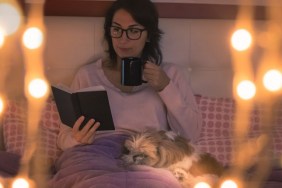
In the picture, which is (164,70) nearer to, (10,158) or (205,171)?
(205,171)

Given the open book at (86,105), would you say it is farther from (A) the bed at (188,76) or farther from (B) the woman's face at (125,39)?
(B) the woman's face at (125,39)

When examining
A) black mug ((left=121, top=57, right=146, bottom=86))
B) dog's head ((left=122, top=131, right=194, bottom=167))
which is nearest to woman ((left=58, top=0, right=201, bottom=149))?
black mug ((left=121, top=57, right=146, bottom=86))

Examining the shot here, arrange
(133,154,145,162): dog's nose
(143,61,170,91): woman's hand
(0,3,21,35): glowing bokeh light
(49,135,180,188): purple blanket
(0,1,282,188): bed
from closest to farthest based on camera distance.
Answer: (49,135,180,188): purple blanket
(133,154,145,162): dog's nose
(143,61,170,91): woman's hand
(0,1,282,188): bed
(0,3,21,35): glowing bokeh light

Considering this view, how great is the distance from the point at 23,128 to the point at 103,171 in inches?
26.1

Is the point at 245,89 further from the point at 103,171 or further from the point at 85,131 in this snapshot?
the point at 85,131

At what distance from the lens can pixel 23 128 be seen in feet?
6.29

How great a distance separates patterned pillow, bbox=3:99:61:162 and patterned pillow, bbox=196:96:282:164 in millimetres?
683

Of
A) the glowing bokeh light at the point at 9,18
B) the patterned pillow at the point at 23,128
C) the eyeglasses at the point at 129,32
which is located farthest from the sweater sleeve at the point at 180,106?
the glowing bokeh light at the point at 9,18

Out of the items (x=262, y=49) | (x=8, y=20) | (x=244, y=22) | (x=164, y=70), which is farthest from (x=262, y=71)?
(x=8, y=20)

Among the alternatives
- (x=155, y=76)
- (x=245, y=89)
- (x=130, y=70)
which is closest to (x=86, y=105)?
(x=130, y=70)

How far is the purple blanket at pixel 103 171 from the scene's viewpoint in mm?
1337

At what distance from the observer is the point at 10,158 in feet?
5.74

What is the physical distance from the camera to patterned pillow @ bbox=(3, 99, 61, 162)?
1.88 meters

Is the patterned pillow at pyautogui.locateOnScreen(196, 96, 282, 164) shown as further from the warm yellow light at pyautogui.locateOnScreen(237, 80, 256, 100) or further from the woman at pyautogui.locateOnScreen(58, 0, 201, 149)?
the warm yellow light at pyautogui.locateOnScreen(237, 80, 256, 100)
